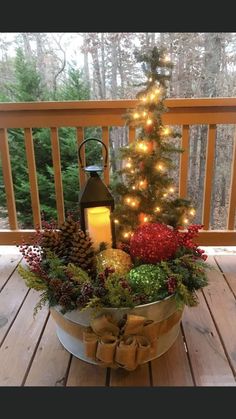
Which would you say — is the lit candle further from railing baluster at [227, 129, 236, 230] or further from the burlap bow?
railing baluster at [227, 129, 236, 230]

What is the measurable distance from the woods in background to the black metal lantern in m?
1.84

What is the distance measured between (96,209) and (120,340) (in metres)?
0.57

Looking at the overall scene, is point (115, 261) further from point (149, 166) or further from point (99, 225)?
point (149, 166)

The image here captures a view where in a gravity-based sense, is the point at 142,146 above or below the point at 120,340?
above

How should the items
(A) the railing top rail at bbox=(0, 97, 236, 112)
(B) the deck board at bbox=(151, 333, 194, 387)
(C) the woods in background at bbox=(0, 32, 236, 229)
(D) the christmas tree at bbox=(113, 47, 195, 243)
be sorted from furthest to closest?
1. (C) the woods in background at bbox=(0, 32, 236, 229)
2. (A) the railing top rail at bbox=(0, 97, 236, 112)
3. (D) the christmas tree at bbox=(113, 47, 195, 243)
4. (B) the deck board at bbox=(151, 333, 194, 387)

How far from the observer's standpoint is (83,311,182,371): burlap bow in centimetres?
109

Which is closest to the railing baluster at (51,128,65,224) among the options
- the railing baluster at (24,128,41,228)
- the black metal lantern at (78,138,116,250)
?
the railing baluster at (24,128,41,228)

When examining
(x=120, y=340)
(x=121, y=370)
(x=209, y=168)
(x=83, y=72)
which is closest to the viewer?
(x=120, y=340)

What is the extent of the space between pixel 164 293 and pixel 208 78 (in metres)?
3.13

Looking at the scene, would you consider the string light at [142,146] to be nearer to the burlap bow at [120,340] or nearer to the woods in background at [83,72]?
the burlap bow at [120,340]

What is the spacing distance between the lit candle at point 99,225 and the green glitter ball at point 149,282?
294 millimetres

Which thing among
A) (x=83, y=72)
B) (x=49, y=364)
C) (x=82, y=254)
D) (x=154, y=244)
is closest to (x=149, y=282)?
(x=154, y=244)

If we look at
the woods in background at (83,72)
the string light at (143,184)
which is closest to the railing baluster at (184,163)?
the string light at (143,184)

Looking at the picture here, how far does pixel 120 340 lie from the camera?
3.61 ft
